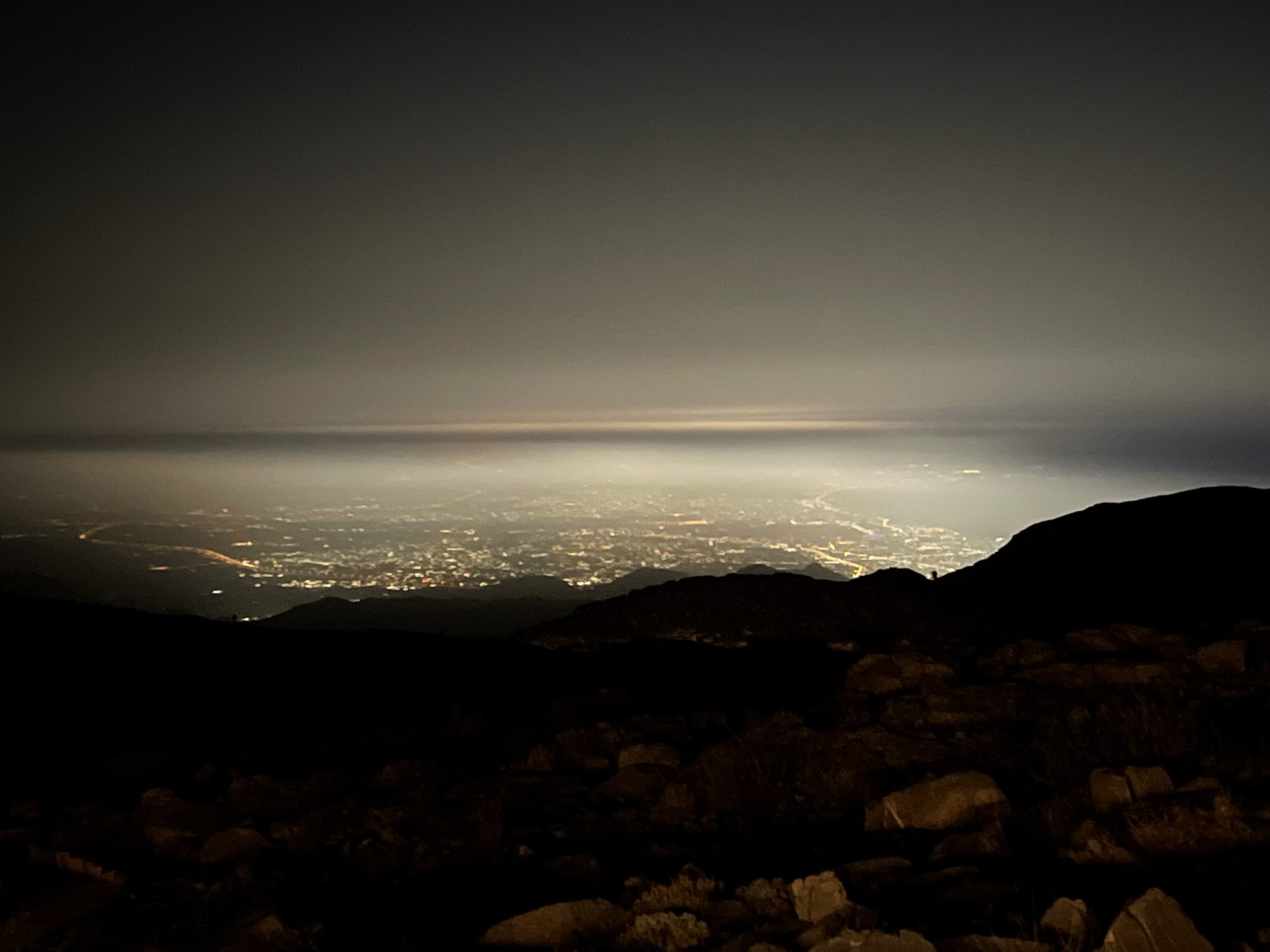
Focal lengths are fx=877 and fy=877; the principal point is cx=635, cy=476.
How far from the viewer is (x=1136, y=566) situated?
24.1 meters

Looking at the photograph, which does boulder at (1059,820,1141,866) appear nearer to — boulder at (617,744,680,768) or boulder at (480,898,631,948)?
boulder at (480,898,631,948)

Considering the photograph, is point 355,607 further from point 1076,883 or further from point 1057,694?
point 1076,883

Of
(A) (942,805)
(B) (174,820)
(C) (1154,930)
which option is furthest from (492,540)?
(C) (1154,930)

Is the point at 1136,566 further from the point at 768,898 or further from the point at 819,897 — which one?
the point at 819,897

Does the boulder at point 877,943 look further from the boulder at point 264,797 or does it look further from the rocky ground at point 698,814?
the boulder at point 264,797

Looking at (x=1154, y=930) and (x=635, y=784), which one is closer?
(x=1154, y=930)

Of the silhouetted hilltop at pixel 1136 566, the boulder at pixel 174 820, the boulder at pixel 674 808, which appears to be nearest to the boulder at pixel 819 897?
the boulder at pixel 674 808

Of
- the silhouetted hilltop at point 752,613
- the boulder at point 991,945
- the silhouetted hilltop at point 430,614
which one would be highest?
the boulder at point 991,945

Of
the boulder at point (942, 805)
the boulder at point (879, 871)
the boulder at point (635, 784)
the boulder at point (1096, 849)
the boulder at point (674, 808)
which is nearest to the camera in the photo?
the boulder at point (1096, 849)

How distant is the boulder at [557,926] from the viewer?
4.90 m

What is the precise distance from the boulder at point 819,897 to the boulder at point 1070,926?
98cm

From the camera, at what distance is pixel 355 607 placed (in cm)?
5956

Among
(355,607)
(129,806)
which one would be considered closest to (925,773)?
(129,806)

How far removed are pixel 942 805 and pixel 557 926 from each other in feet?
9.52
